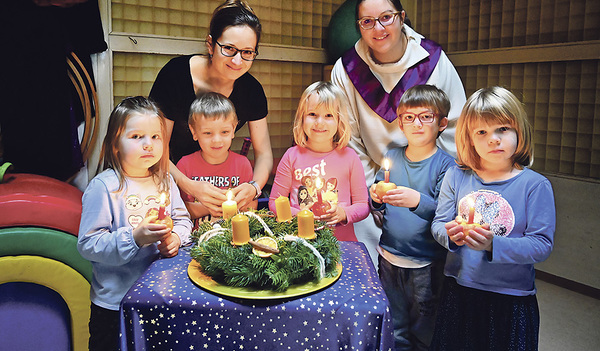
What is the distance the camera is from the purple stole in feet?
8.09

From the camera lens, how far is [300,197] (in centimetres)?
223

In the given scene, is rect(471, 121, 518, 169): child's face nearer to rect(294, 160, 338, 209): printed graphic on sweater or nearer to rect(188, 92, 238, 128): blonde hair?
rect(294, 160, 338, 209): printed graphic on sweater

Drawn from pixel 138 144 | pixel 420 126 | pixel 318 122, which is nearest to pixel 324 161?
pixel 318 122

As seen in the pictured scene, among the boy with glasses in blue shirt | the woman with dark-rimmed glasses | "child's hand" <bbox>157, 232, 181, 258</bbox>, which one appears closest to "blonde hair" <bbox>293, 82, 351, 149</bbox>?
the boy with glasses in blue shirt

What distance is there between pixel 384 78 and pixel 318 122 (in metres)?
0.60

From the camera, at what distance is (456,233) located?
1.59 metres

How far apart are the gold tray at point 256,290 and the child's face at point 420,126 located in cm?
82

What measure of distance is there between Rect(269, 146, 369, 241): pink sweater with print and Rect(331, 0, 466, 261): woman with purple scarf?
369 mm

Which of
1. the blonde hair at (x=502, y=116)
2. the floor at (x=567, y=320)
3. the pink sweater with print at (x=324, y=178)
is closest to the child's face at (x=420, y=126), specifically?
the blonde hair at (x=502, y=116)

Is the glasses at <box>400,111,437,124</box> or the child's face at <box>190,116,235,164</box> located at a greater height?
the glasses at <box>400,111,437,124</box>

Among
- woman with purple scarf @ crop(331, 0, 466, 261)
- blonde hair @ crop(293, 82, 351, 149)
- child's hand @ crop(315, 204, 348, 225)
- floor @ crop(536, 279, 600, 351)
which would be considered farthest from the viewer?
floor @ crop(536, 279, 600, 351)

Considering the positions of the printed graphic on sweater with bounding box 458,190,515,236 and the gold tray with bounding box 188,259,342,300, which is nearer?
the gold tray with bounding box 188,259,342,300

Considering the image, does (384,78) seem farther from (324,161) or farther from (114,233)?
(114,233)

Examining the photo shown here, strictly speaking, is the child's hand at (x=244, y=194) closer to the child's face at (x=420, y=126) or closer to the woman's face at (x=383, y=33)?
the child's face at (x=420, y=126)
